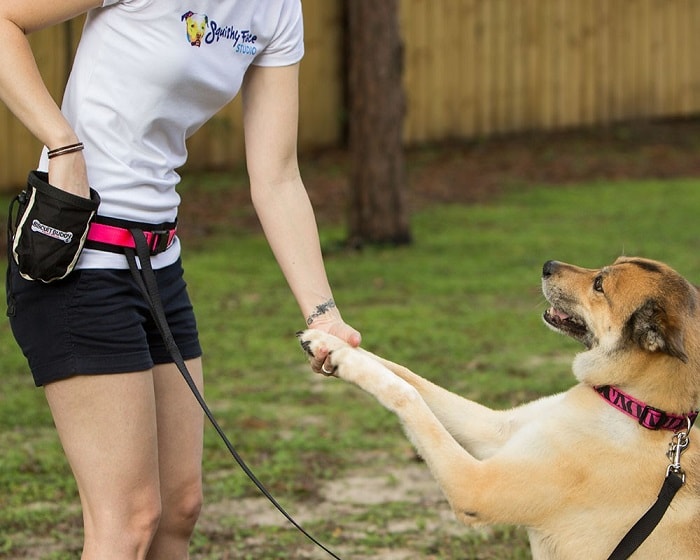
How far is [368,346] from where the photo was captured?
26.4 feet

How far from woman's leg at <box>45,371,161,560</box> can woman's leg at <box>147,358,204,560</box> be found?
26 cm

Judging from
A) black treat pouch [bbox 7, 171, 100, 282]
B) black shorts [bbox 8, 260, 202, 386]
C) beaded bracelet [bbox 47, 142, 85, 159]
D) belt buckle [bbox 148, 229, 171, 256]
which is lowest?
black shorts [bbox 8, 260, 202, 386]

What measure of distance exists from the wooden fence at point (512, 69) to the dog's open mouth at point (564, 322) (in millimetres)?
11552

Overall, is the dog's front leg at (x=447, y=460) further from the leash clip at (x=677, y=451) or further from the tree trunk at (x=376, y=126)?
the tree trunk at (x=376, y=126)

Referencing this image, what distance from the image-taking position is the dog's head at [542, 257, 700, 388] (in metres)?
3.68

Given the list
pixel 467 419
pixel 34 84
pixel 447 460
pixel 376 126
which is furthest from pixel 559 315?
pixel 376 126

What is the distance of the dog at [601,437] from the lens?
3615 millimetres

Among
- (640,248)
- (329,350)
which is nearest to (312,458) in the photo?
(329,350)

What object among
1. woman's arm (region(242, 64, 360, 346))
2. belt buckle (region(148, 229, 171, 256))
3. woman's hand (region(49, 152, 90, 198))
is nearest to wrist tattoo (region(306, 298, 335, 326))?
woman's arm (region(242, 64, 360, 346))

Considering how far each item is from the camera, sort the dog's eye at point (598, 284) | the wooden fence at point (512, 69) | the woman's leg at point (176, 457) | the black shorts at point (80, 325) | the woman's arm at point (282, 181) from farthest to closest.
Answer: the wooden fence at point (512, 69)
the dog's eye at point (598, 284)
the woman's arm at point (282, 181)
the woman's leg at point (176, 457)
the black shorts at point (80, 325)

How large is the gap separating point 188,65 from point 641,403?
1.65m

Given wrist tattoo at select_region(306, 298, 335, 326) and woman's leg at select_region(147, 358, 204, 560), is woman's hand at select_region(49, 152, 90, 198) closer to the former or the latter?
woman's leg at select_region(147, 358, 204, 560)

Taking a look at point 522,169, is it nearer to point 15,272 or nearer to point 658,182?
point 658,182

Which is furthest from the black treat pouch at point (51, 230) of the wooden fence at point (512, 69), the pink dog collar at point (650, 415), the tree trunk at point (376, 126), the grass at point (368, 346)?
the wooden fence at point (512, 69)
